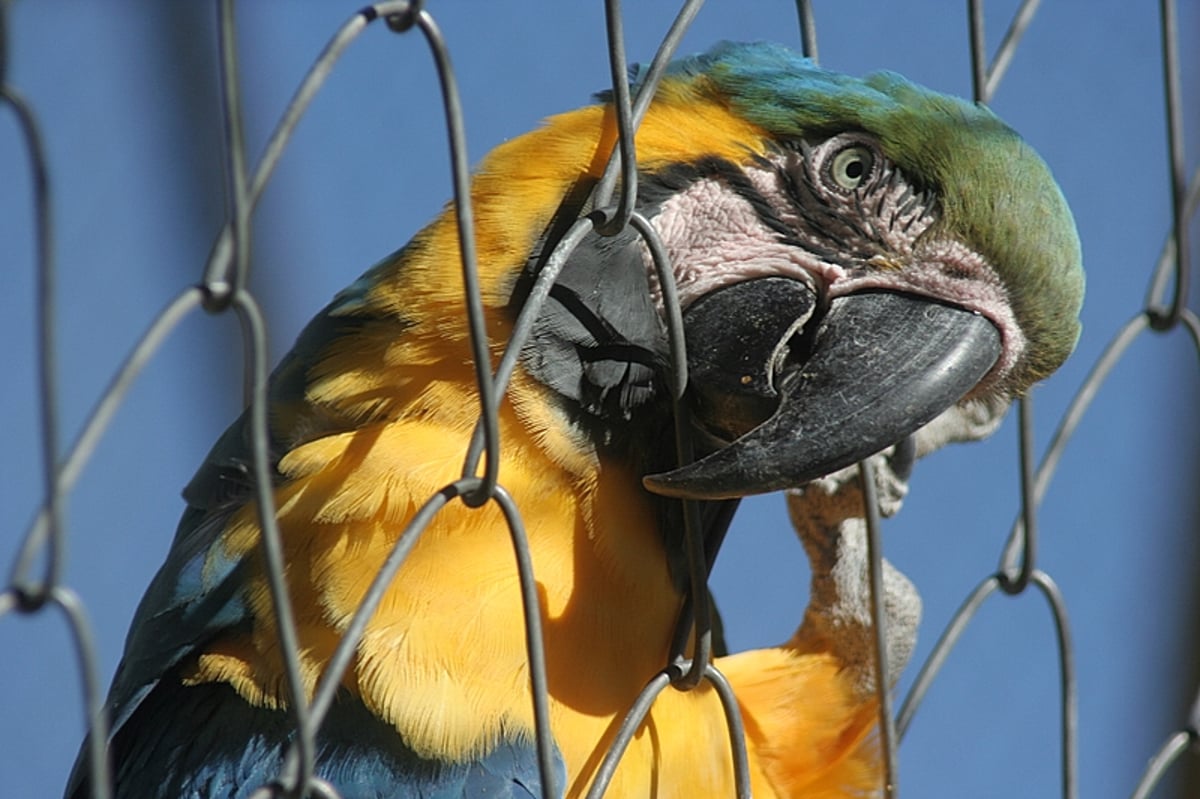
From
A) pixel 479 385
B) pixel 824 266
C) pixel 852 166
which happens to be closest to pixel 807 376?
pixel 824 266

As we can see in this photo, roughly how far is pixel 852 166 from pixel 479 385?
0.55m

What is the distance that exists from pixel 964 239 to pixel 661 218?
0.83 ft

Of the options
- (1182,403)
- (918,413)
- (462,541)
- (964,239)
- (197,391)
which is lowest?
(197,391)

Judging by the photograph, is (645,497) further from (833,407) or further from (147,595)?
(147,595)

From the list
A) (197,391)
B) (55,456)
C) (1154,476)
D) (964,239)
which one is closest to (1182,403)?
(1154,476)

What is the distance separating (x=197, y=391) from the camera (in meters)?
A: 2.67

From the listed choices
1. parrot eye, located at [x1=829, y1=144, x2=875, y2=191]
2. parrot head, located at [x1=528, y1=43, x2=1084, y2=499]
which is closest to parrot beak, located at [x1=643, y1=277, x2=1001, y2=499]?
parrot head, located at [x1=528, y1=43, x2=1084, y2=499]

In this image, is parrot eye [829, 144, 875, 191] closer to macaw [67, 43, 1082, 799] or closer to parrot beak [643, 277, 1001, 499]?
macaw [67, 43, 1082, 799]

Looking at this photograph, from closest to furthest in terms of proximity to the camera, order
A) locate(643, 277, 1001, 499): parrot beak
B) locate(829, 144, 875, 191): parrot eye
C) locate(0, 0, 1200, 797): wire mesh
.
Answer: locate(0, 0, 1200, 797): wire mesh → locate(643, 277, 1001, 499): parrot beak → locate(829, 144, 875, 191): parrot eye

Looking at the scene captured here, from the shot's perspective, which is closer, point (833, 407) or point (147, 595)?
point (833, 407)

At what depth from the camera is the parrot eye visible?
1167 millimetres

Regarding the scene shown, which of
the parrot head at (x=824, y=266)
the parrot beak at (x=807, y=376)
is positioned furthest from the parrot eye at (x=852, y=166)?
the parrot beak at (x=807, y=376)

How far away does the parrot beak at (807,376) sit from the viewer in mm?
993

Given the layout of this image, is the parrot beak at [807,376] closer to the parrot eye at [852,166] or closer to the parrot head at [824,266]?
the parrot head at [824,266]
